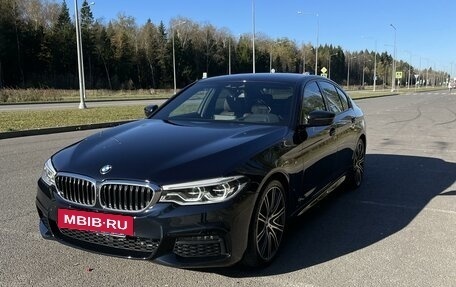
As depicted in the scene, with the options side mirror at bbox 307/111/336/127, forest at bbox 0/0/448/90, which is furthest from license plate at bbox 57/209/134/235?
forest at bbox 0/0/448/90

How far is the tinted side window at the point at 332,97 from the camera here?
5.87m

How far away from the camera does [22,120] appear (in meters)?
17.1

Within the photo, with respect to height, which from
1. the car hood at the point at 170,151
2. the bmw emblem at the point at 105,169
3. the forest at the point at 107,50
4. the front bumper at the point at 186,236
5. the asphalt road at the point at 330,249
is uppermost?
the forest at the point at 107,50

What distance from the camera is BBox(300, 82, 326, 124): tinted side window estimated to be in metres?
4.91

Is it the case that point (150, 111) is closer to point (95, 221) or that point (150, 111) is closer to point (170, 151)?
point (170, 151)

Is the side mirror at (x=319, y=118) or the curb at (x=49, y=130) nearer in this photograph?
the side mirror at (x=319, y=118)

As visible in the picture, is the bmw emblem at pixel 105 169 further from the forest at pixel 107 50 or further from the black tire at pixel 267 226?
the forest at pixel 107 50

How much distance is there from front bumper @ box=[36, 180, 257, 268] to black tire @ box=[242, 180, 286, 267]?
166 millimetres

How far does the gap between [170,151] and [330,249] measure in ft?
5.93

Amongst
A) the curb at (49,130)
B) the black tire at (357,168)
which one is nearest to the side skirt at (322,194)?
the black tire at (357,168)

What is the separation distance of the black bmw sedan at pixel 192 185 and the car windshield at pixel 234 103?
2cm

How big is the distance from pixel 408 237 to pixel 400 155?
5.52 m

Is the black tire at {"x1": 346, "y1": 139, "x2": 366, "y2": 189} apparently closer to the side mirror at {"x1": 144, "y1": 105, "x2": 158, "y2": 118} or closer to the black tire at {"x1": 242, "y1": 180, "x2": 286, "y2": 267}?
the black tire at {"x1": 242, "y1": 180, "x2": 286, "y2": 267}

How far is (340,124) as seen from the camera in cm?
593
